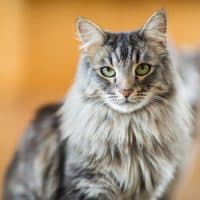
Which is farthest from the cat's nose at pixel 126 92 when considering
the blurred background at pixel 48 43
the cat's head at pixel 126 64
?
the blurred background at pixel 48 43

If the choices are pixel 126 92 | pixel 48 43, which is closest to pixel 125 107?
pixel 126 92

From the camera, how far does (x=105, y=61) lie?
1.23 m

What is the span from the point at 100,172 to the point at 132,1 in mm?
667

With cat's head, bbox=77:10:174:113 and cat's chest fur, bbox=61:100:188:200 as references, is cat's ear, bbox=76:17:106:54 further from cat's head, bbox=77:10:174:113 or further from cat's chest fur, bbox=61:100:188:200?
cat's chest fur, bbox=61:100:188:200

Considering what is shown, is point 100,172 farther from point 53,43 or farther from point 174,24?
point 53,43

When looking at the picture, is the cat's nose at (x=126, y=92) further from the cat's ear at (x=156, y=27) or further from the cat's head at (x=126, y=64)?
the cat's ear at (x=156, y=27)

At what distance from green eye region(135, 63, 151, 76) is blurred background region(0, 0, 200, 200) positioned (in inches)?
10.4

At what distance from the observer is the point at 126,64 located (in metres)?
1.20

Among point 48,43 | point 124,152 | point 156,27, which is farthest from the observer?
point 48,43

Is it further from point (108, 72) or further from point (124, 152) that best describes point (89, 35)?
point (124, 152)

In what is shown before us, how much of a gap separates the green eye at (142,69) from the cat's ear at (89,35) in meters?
0.10

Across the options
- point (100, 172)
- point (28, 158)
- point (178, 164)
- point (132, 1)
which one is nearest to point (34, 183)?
point (28, 158)

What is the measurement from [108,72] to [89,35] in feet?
0.29

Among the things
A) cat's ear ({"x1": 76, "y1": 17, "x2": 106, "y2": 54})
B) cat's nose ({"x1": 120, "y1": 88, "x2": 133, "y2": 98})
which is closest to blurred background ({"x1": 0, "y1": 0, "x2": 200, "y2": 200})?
cat's ear ({"x1": 76, "y1": 17, "x2": 106, "y2": 54})
